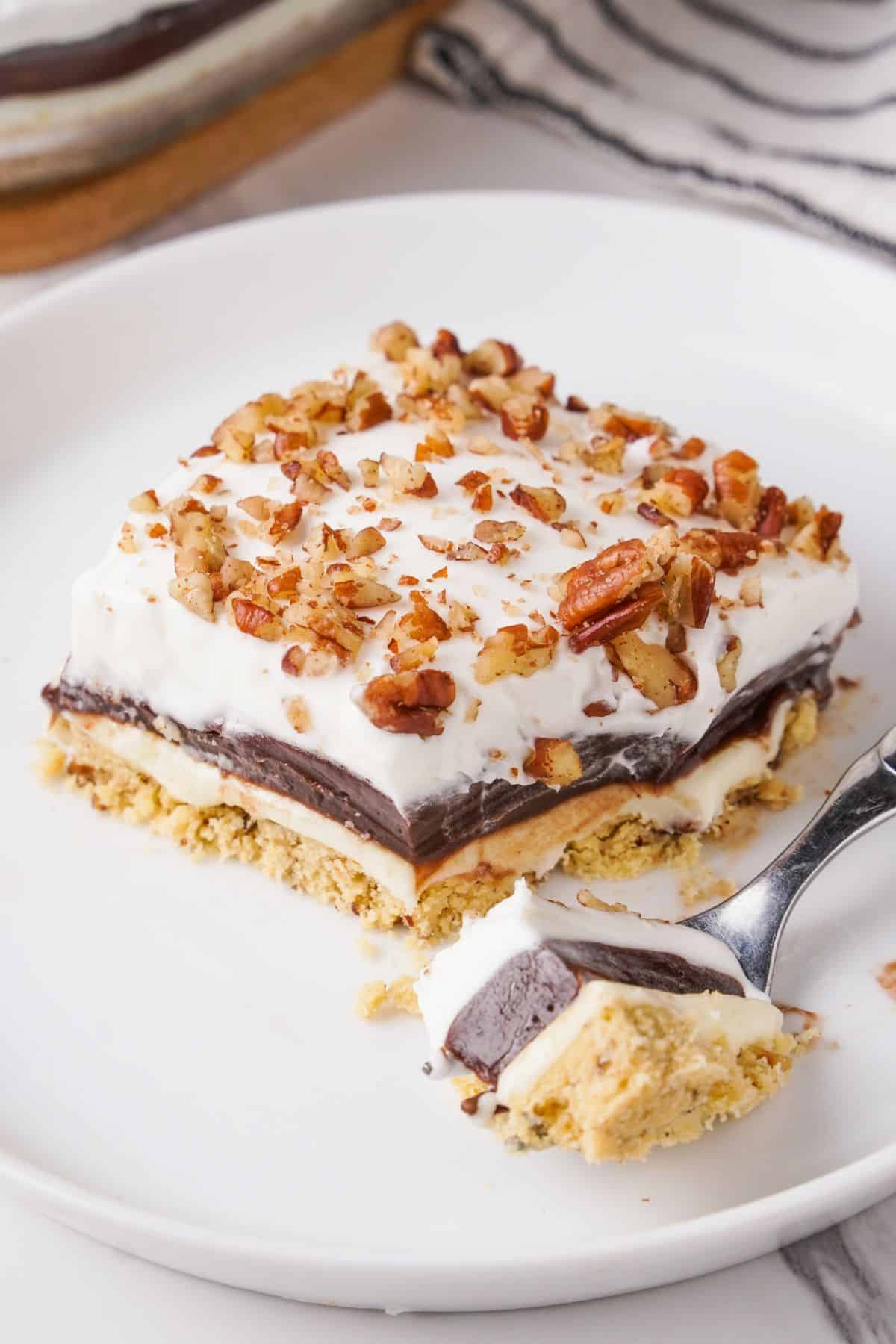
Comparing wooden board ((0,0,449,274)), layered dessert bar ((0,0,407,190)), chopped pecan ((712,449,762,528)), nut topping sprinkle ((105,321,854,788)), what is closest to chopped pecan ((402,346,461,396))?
nut topping sprinkle ((105,321,854,788))

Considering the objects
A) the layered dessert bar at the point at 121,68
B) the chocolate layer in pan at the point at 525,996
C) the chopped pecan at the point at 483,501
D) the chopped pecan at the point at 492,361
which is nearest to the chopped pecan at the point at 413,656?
the chopped pecan at the point at 483,501

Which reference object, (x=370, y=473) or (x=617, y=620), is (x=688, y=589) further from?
(x=370, y=473)

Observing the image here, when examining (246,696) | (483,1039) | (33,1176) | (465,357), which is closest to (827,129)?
(465,357)

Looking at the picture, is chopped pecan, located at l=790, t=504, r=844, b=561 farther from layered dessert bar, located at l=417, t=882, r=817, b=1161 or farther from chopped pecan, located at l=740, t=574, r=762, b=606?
layered dessert bar, located at l=417, t=882, r=817, b=1161

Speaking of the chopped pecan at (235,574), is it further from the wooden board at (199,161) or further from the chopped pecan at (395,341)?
the wooden board at (199,161)

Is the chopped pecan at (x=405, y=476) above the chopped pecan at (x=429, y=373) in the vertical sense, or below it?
below

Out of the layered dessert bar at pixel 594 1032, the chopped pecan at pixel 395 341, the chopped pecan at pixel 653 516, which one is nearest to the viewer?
the layered dessert bar at pixel 594 1032
